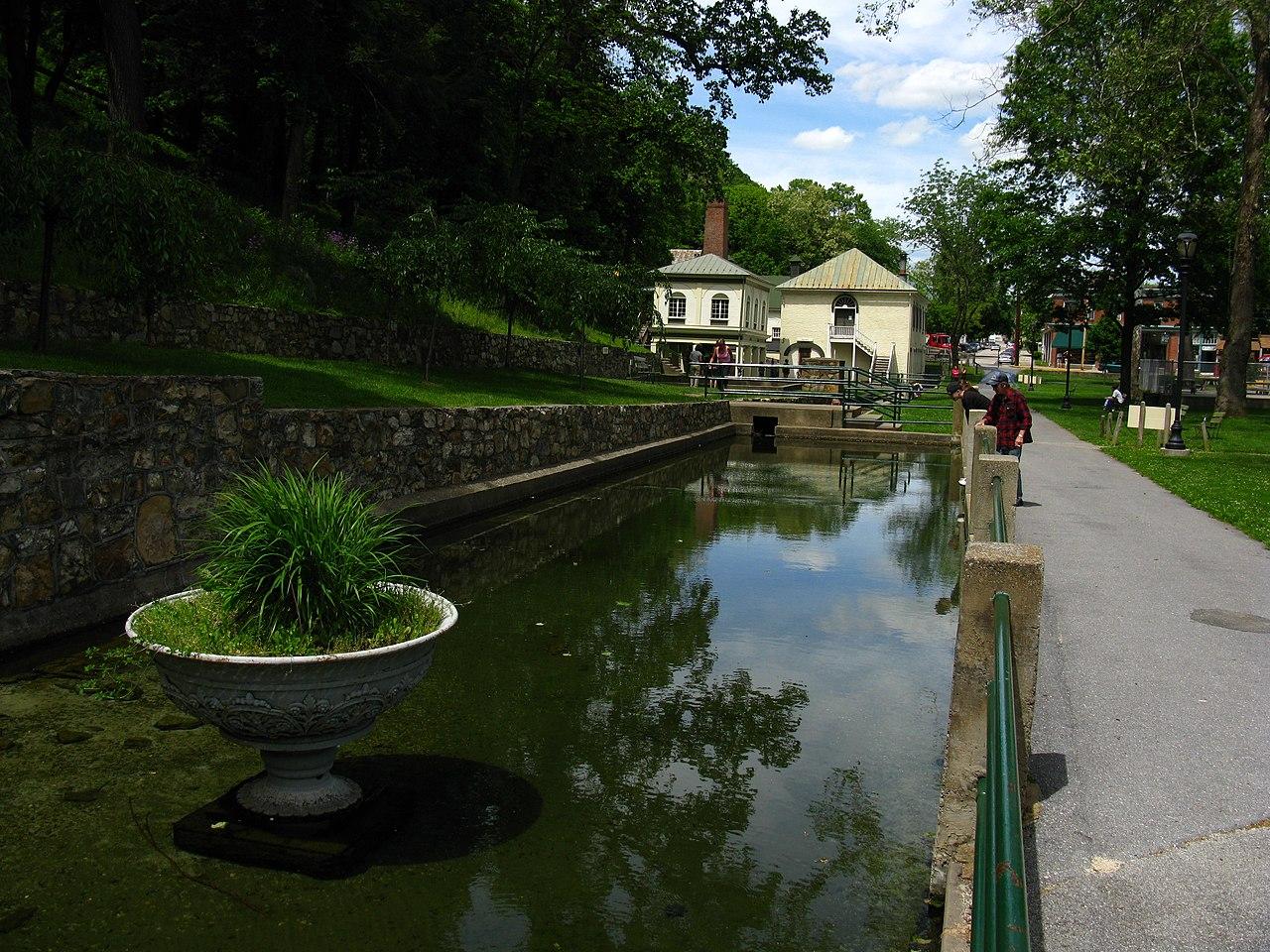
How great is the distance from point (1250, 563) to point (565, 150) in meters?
27.6

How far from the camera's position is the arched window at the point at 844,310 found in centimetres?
7069

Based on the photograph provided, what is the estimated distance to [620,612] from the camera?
9930mm

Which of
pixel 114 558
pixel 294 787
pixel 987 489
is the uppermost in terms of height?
pixel 987 489

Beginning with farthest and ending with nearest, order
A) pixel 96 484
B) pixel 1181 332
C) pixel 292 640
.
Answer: pixel 1181 332
pixel 96 484
pixel 292 640

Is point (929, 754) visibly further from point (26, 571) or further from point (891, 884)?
point (26, 571)

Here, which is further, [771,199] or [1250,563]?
[771,199]

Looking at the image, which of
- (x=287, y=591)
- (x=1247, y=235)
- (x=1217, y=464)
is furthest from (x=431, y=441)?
(x=1247, y=235)

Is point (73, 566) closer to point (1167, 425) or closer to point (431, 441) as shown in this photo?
point (431, 441)

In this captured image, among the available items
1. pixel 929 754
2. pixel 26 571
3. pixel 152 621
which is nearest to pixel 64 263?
pixel 26 571

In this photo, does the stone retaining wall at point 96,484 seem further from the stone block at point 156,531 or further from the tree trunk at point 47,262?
the tree trunk at point 47,262

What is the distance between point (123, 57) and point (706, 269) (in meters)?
50.8

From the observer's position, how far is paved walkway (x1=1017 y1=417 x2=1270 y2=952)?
405 centimetres

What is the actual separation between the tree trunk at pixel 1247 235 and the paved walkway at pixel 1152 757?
79.2ft

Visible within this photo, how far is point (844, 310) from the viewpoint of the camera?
7112cm
